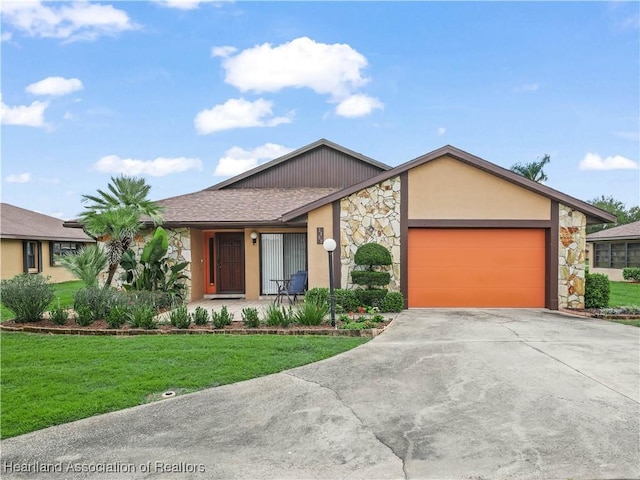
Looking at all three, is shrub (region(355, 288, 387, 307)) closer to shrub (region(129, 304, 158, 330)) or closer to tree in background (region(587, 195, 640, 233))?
shrub (region(129, 304, 158, 330))

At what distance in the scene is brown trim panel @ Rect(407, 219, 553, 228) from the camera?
11305 millimetres

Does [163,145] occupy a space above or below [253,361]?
above

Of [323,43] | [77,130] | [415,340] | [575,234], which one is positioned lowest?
[415,340]

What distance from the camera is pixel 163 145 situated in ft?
66.7

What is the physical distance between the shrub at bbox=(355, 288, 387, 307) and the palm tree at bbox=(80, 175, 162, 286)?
628 cm

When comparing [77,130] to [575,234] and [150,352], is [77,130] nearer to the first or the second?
[150,352]

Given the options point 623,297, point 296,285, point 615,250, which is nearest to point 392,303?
point 296,285

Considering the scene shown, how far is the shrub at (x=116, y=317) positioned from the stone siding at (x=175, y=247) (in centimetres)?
378

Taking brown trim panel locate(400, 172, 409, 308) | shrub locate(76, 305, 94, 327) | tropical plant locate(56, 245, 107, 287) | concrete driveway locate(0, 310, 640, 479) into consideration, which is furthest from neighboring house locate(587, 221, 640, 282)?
shrub locate(76, 305, 94, 327)

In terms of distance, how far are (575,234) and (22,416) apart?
12.5 metres

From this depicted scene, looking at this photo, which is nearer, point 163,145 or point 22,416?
point 22,416

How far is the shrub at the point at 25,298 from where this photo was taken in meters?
9.17

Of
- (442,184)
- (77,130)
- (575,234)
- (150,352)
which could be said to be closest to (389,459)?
(150,352)

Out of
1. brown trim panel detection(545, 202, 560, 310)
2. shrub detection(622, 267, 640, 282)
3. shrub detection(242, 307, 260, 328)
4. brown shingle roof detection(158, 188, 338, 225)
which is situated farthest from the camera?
shrub detection(622, 267, 640, 282)
